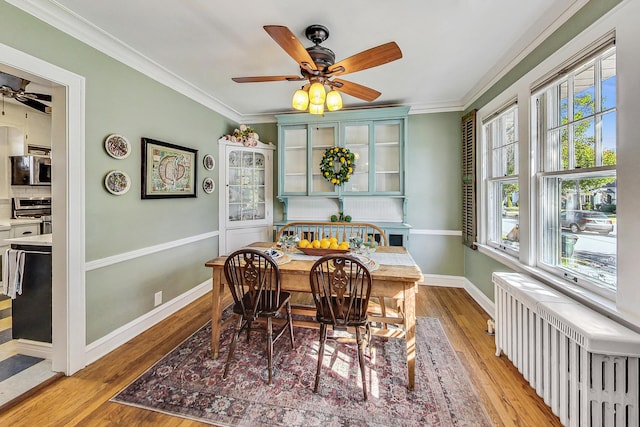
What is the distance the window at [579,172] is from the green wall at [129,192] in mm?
3524

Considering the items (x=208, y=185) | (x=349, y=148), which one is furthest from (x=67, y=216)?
(x=349, y=148)

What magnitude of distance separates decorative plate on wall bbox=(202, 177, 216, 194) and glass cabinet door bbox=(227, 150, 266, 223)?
304 mm

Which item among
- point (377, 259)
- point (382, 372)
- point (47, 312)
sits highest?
point (377, 259)

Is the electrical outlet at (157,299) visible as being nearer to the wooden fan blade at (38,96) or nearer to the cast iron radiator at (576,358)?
the wooden fan blade at (38,96)

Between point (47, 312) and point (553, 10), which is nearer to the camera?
point (553, 10)

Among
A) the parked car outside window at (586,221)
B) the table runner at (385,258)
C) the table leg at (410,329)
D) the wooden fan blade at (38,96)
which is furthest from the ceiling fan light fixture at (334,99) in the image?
the wooden fan blade at (38,96)

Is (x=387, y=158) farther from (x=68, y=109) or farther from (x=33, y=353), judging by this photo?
(x=33, y=353)

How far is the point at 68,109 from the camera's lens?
Answer: 1926 millimetres

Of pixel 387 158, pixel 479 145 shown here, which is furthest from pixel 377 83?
pixel 479 145

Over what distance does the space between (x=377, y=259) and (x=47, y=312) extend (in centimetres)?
277

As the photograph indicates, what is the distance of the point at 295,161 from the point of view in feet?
13.9

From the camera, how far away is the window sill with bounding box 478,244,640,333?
1.33m

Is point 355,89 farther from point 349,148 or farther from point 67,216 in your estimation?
point 67,216

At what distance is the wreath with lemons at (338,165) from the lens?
3852mm
